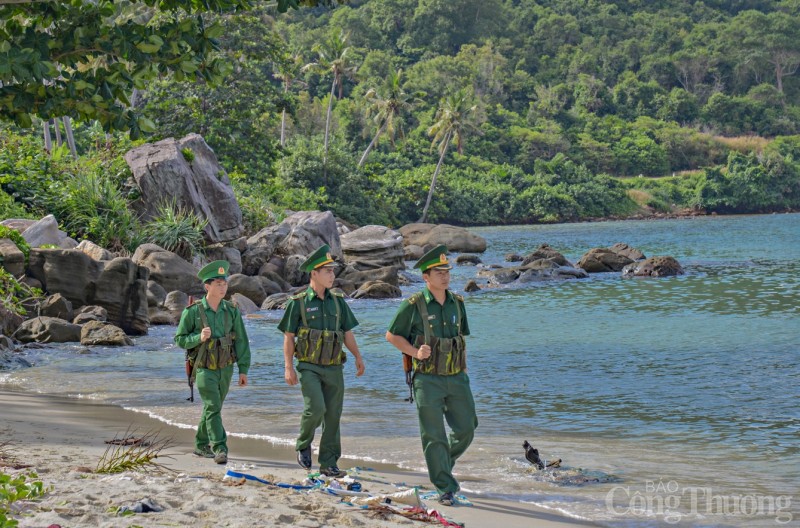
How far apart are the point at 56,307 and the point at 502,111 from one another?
284ft

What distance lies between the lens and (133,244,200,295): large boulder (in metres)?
22.4

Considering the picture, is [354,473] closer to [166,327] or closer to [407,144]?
[166,327]

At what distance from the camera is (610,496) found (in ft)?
25.1

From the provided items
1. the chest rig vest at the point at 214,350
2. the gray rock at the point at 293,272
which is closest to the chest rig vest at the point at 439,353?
the chest rig vest at the point at 214,350

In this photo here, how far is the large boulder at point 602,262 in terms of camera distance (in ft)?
120

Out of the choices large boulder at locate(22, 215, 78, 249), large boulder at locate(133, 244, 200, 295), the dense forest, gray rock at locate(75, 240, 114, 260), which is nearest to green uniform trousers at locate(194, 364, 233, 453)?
large boulder at locate(22, 215, 78, 249)

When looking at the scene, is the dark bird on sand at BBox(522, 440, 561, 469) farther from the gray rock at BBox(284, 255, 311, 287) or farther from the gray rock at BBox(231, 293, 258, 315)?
the gray rock at BBox(284, 255, 311, 287)

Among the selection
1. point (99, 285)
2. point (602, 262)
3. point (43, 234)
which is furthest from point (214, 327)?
point (602, 262)

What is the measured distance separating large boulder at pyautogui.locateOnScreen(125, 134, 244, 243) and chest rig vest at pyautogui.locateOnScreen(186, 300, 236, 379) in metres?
18.7

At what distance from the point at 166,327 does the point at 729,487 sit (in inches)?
566

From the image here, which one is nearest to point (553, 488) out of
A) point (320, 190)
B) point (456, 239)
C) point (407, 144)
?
point (456, 239)

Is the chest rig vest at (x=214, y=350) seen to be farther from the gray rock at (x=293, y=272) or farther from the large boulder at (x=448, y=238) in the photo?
the large boulder at (x=448, y=238)

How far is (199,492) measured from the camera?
637 cm

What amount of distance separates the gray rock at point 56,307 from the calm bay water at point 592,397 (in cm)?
151
